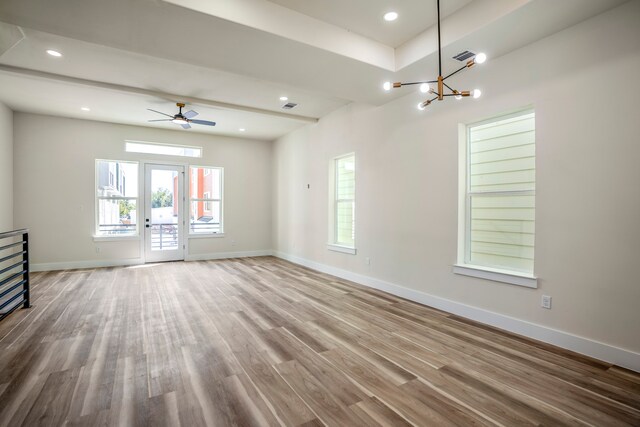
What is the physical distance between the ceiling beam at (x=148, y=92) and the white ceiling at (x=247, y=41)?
2cm

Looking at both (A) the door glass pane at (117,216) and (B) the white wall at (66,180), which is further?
(A) the door glass pane at (117,216)

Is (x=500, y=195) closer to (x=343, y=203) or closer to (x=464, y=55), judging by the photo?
(x=464, y=55)

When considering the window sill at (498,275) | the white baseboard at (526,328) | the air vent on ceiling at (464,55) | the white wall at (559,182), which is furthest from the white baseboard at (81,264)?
the air vent on ceiling at (464,55)

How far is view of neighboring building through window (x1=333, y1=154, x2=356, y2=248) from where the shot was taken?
232 inches

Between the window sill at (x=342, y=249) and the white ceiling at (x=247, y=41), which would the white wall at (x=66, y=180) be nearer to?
the white ceiling at (x=247, y=41)

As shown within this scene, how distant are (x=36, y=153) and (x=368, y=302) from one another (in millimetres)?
7289

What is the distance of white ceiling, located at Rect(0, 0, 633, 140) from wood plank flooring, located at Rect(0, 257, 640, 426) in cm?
299

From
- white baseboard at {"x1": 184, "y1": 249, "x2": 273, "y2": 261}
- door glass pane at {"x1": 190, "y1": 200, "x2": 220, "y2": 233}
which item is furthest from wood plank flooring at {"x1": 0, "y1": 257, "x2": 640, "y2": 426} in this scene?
door glass pane at {"x1": 190, "y1": 200, "x2": 220, "y2": 233}

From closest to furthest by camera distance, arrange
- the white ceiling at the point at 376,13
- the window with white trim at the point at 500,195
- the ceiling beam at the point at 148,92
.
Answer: the white ceiling at the point at 376,13
the window with white trim at the point at 500,195
the ceiling beam at the point at 148,92

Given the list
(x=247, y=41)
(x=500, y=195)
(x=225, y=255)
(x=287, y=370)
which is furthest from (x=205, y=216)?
(x=500, y=195)

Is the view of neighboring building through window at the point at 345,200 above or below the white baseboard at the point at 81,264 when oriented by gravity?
above

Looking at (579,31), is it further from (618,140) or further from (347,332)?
(347,332)

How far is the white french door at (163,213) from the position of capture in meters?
7.49

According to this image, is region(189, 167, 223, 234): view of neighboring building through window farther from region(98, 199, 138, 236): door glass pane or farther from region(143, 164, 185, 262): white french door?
region(98, 199, 138, 236): door glass pane
